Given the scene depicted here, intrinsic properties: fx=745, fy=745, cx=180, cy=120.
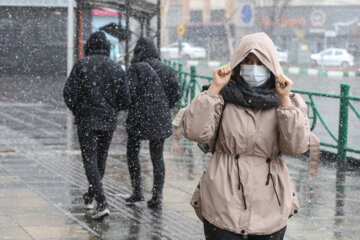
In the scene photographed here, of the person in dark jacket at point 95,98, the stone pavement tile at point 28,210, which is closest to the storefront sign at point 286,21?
the person in dark jacket at point 95,98

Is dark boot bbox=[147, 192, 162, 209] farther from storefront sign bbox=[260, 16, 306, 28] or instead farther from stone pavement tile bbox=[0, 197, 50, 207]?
storefront sign bbox=[260, 16, 306, 28]

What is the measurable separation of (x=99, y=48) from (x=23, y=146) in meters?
5.09

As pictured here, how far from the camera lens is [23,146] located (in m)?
11.9

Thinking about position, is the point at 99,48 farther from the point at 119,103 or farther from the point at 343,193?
the point at 343,193

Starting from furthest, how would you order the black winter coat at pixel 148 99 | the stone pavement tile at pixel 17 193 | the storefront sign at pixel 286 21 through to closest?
the storefront sign at pixel 286 21, the stone pavement tile at pixel 17 193, the black winter coat at pixel 148 99

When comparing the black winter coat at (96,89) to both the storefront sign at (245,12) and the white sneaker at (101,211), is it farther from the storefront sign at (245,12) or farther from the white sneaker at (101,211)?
the storefront sign at (245,12)

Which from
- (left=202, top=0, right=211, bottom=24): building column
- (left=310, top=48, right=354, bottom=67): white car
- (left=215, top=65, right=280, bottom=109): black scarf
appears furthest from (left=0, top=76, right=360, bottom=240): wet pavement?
(left=202, top=0, right=211, bottom=24): building column

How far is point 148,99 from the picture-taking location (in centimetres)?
748

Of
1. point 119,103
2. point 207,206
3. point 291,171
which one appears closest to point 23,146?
point 291,171

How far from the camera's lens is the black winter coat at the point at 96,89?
7.07m

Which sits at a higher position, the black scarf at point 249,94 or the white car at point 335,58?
the black scarf at point 249,94

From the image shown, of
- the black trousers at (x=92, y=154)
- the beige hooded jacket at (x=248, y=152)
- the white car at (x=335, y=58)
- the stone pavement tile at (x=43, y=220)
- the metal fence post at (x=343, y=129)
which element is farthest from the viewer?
the white car at (x=335, y=58)

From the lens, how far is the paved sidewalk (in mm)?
6648

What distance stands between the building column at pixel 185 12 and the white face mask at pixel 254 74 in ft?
211
